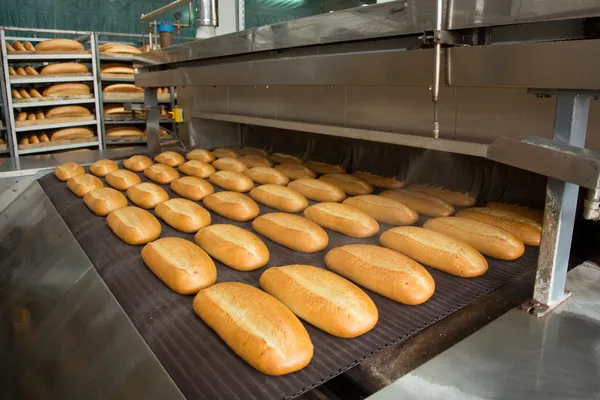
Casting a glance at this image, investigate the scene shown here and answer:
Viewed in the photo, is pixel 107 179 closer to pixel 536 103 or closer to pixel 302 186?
pixel 302 186

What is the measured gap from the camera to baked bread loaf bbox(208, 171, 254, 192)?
219cm

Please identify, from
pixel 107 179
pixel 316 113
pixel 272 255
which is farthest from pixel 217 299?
pixel 107 179

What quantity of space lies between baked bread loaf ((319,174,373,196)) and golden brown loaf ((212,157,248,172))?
22.5 inches

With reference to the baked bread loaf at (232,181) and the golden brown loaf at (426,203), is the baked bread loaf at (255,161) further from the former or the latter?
the golden brown loaf at (426,203)

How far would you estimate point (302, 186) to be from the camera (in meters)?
2.09

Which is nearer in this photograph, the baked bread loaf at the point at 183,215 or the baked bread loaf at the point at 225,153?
the baked bread loaf at the point at 183,215

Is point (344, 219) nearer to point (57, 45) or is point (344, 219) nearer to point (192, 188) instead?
point (192, 188)

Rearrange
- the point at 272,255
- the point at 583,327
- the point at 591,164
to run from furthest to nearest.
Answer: the point at 272,255
the point at 583,327
the point at 591,164

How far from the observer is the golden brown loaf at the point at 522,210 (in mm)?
1555

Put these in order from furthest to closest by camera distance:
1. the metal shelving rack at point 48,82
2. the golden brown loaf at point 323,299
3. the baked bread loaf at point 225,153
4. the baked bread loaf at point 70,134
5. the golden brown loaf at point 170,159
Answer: the baked bread loaf at point 70,134, the metal shelving rack at point 48,82, the baked bread loaf at point 225,153, the golden brown loaf at point 170,159, the golden brown loaf at point 323,299

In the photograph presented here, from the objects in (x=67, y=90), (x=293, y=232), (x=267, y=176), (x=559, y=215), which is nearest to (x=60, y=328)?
(x=293, y=232)

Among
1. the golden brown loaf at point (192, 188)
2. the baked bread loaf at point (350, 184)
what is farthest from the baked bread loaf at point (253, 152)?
the baked bread loaf at point (350, 184)

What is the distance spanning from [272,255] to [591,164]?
0.97m

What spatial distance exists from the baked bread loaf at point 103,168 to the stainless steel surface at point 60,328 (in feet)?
1.14
